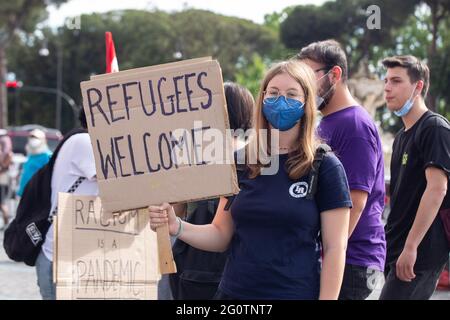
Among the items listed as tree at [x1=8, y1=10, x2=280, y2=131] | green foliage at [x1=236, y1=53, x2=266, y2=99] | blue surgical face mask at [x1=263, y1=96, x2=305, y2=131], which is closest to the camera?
blue surgical face mask at [x1=263, y1=96, x2=305, y2=131]

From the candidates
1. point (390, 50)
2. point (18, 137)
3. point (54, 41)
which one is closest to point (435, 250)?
point (18, 137)

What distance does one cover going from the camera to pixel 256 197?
2.87m

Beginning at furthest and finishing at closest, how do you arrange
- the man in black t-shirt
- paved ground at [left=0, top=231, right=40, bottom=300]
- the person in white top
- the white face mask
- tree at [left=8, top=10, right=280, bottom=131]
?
1. tree at [left=8, top=10, right=280, bottom=131]
2. the white face mask
3. paved ground at [left=0, top=231, right=40, bottom=300]
4. the person in white top
5. the man in black t-shirt

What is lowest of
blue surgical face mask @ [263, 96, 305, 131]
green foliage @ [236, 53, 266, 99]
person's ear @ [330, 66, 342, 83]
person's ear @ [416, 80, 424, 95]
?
green foliage @ [236, 53, 266, 99]

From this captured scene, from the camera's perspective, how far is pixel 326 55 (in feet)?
12.4

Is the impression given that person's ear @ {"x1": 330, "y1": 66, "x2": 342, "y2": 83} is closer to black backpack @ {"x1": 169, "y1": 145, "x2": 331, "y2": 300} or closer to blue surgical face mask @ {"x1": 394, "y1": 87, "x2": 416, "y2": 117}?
blue surgical face mask @ {"x1": 394, "y1": 87, "x2": 416, "y2": 117}

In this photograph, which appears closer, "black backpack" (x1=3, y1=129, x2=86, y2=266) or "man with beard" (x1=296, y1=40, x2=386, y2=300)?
"man with beard" (x1=296, y1=40, x2=386, y2=300)

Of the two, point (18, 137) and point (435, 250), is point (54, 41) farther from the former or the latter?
point (435, 250)

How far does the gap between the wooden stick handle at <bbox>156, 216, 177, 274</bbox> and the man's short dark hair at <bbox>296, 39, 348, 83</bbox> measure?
3.76 ft

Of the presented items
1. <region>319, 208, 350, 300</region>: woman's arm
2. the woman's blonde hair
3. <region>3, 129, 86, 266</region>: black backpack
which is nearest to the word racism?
the woman's blonde hair

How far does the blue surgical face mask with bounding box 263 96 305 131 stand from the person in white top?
55.8 inches

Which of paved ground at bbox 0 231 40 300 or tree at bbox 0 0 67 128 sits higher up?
tree at bbox 0 0 67 128

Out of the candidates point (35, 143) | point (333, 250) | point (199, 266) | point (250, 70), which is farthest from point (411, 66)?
point (250, 70)

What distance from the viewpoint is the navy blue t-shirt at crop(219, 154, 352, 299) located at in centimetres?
280
